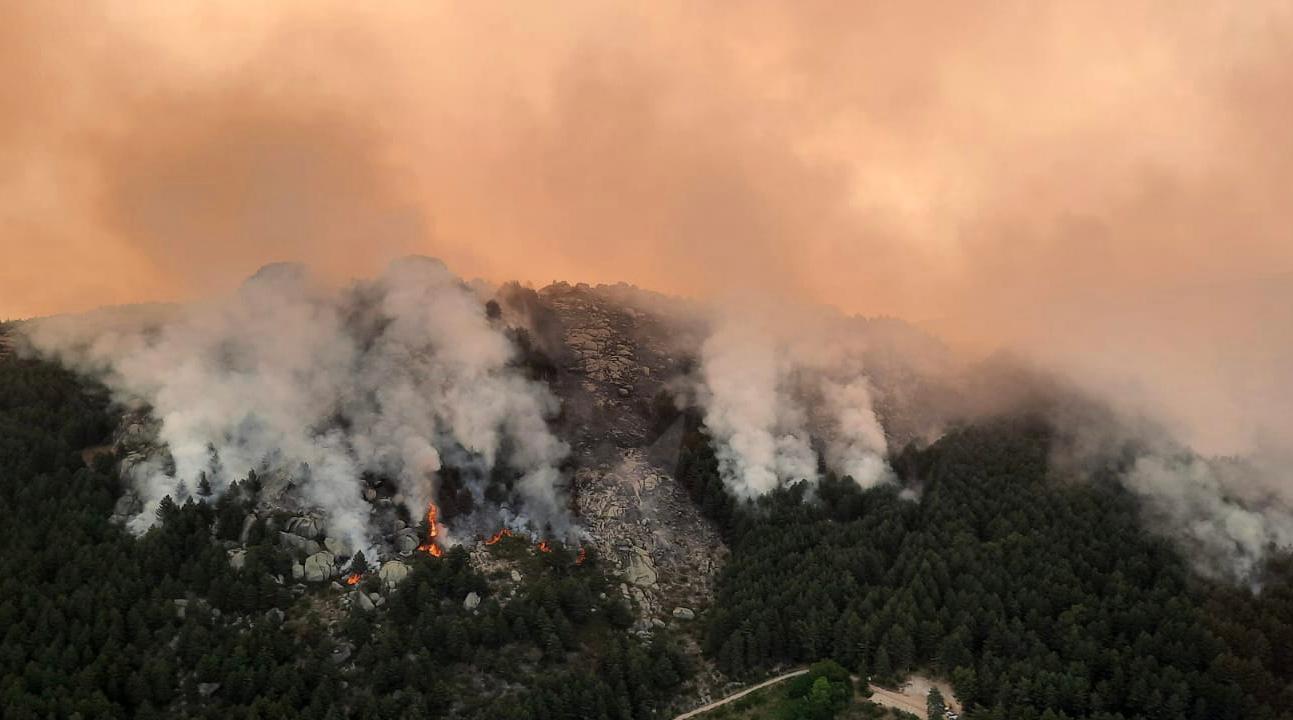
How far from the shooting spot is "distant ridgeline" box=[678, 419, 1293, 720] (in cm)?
11350

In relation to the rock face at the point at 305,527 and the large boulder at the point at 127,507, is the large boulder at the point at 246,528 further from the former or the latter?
the large boulder at the point at 127,507

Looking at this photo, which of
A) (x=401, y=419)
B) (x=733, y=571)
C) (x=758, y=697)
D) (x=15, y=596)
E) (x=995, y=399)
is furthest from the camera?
(x=995, y=399)

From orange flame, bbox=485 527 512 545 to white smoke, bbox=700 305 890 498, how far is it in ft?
137

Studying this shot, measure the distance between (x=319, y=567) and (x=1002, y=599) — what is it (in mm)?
98559

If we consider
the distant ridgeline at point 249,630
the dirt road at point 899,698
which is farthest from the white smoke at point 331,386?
the dirt road at point 899,698

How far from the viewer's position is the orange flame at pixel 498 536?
5817 inches

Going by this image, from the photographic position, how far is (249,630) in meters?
120

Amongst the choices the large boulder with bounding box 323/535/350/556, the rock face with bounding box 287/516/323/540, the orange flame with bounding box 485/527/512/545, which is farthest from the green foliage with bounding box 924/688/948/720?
the rock face with bounding box 287/516/323/540

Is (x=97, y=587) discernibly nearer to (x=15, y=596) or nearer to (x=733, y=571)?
(x=15, y=596)

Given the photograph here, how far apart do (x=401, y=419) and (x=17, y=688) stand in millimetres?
70182

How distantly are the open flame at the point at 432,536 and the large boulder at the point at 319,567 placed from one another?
13.7 meters

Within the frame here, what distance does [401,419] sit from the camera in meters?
161

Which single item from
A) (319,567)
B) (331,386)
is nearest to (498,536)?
(319,567)

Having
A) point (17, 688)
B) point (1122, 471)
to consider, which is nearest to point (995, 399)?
point (1122, 471)
